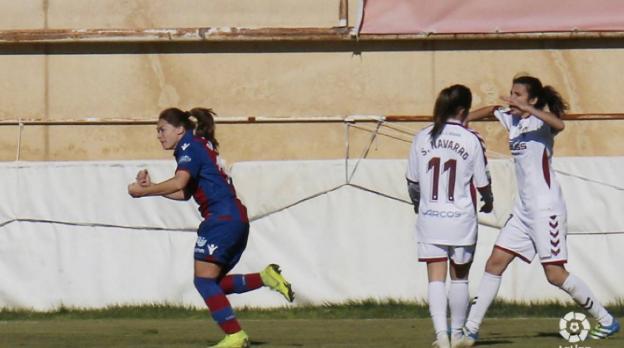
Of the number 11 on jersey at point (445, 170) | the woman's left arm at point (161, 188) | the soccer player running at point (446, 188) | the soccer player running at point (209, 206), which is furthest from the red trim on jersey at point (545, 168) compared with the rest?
the woman's left arm at point (161, 188)

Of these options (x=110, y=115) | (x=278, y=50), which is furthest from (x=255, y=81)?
(x=110, y=115)

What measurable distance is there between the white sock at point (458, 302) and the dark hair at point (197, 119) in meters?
1.89

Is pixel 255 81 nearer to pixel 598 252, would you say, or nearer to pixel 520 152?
pixel 598 252

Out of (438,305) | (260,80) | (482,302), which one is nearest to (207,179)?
(438,305)

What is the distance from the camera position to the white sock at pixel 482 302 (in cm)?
980

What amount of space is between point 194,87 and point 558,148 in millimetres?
4131

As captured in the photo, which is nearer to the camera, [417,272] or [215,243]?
[215,243]

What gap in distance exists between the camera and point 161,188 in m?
9.27

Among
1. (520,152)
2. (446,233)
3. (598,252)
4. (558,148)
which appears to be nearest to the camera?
(446,233)

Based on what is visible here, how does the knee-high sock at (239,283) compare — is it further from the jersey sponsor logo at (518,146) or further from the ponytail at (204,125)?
the jersey sponsor logo at (518,146)

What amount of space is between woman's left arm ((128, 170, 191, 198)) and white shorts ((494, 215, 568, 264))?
2313 millimetres

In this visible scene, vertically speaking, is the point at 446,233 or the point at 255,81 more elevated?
the point at 255,81

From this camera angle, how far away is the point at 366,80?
1591cm

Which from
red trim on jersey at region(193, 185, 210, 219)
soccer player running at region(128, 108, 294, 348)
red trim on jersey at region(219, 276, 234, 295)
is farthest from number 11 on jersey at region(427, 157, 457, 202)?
red trim on jersey at region(219, 276, 234, 295)
